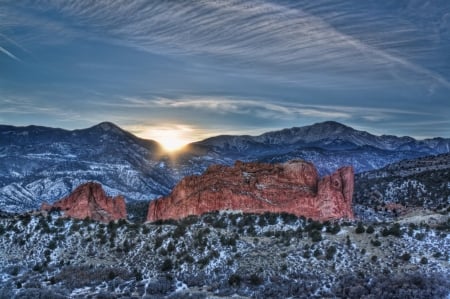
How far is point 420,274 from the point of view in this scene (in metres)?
44.2

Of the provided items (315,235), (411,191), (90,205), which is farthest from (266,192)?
(411,191)

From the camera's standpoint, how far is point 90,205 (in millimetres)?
95250

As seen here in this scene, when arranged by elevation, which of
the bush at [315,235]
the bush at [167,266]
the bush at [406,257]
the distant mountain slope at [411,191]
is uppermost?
the distant mountain slope at [411,191]

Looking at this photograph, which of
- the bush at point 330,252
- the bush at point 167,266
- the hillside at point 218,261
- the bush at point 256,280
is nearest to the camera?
the hillside at point 218,261

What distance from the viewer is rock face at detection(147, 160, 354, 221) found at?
273 ft

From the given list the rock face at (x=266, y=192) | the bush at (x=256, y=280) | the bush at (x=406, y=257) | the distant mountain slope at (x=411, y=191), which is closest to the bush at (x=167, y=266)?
the bush at (x=256, y=280)

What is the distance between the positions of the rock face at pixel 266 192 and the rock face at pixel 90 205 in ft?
Answer: 37.4

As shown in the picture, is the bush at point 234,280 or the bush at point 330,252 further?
the bush at point 330,252

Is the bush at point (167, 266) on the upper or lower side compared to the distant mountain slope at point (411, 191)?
lower

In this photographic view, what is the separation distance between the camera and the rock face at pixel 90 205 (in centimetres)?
9219

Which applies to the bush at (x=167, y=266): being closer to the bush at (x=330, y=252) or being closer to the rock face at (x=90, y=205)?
the bush at (x=330, y=252)

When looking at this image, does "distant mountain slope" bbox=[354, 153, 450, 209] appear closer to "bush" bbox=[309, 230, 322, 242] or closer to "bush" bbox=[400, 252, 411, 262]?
"bush" bbox=[309, 230, 322, 242]

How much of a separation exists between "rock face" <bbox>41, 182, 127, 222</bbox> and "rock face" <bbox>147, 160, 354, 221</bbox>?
1141 cm

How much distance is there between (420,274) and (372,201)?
78.6 meters
